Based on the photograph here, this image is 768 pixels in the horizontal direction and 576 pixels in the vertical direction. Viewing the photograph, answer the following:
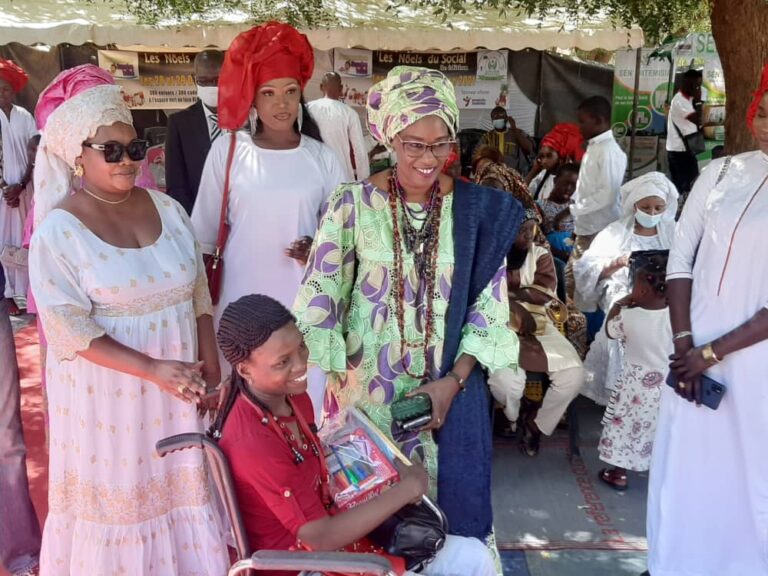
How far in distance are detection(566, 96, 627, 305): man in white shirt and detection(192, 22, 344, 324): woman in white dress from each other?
11.7 ft

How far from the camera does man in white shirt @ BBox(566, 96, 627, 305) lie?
21.9 feet

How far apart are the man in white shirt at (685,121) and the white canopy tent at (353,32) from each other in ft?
4.55

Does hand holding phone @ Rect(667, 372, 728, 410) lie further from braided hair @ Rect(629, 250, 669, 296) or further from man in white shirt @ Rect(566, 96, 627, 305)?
man in white shirt @ Rect(566, 96, 627, 305)

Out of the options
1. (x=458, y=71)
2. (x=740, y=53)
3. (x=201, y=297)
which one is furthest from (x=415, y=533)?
(x=458, y=71)

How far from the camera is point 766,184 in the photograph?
108 inches

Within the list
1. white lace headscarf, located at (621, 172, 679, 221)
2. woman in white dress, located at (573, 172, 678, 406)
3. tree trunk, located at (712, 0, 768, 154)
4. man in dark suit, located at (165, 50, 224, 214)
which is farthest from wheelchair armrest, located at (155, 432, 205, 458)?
white lace headscarf, located at (621, 172, 679, 221)

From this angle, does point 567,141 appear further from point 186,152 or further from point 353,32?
point 186,152

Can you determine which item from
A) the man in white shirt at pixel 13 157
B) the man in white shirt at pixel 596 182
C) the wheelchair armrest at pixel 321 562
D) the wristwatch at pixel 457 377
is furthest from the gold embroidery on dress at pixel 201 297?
the man in white shirt at pixel 13 157

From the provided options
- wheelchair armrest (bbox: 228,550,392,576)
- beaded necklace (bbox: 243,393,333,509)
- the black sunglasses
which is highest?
the black sunglasses

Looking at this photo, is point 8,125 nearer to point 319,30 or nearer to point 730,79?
point 319,30

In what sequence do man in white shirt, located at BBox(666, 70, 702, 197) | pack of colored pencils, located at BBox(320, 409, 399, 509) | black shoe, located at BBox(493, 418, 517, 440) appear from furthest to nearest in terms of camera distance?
man in white shirt, located at BBox(666, 70, 702, 197), black shoe, located at BBox(493, 418, 517, 440), pack of colored pencils, located at BBox(320, 409, 399, 509)

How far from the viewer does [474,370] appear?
2.35m

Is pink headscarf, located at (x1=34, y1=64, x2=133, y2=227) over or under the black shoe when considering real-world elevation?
over

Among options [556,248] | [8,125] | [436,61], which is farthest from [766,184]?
[436,61]
